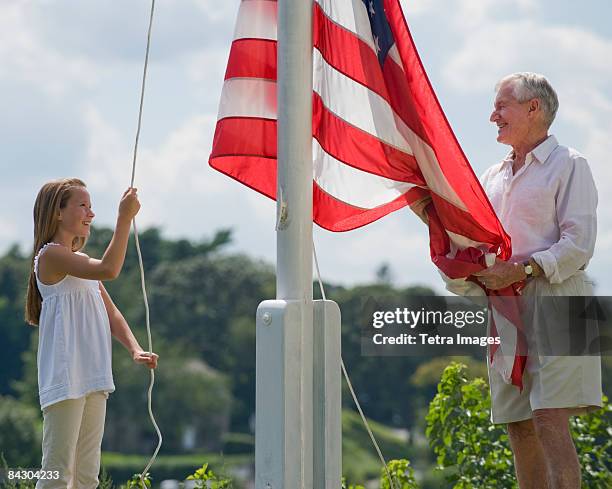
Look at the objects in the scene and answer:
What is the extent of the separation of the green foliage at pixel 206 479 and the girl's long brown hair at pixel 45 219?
115cm

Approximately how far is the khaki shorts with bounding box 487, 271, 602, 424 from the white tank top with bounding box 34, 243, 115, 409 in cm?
126

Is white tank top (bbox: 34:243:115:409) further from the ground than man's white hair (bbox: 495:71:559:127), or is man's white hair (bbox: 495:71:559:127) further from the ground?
man's white hair (bbox: 495:71:559:127)

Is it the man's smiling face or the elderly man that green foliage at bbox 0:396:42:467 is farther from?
the man's smiling face

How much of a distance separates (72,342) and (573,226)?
1.61 m

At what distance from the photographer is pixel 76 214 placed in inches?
156

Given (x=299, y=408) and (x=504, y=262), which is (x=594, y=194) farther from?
(x=299, y=408)

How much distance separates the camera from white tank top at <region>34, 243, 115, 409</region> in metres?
3.77

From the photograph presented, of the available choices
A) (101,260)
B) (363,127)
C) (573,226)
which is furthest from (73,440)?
(573,226)

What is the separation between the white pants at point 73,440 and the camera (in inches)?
146

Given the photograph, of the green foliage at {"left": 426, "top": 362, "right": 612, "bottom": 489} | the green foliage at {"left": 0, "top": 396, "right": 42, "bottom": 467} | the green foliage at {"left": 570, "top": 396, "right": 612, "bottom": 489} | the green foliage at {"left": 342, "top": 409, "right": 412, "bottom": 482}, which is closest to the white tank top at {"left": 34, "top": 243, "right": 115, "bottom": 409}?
the green foliage at {"left": 426, "top": 362, "right": 612, "bottom": 489}

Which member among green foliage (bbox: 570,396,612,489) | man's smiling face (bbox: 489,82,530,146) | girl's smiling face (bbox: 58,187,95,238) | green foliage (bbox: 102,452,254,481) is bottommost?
green foliage (bbox: 570,396,612,489)

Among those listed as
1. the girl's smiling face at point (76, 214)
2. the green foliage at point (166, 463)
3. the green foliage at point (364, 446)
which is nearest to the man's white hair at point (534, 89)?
the girl's smiling face at point (76, 214)

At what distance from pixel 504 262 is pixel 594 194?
376 mm

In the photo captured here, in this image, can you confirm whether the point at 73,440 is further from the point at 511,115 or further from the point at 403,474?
the point at 403,474
